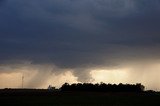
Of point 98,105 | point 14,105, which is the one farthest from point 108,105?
point 14,105

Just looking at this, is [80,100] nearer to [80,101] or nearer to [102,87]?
[80,101]

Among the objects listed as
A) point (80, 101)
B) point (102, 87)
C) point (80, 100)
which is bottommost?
point (80, 101)

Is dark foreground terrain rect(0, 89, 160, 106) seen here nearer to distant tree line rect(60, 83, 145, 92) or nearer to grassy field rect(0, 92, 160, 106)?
grassy field rect(0, 92, 160, 106)

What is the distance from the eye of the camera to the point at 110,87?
161 m

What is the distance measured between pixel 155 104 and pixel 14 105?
30.4 m

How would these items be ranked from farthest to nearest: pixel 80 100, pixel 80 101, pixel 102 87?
pixel 102 87, pixel 80 100, pixel 80 101

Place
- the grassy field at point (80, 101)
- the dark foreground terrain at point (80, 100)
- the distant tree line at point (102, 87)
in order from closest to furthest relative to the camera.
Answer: the grassy field at point (80, 101), the dark foreground terrain at point (80, 100), the distant tree line at point (102, 87)

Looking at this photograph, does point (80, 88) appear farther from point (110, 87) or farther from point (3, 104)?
point (3, 104)

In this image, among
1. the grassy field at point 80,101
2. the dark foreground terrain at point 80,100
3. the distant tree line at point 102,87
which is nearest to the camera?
the grassy field at point 80,101

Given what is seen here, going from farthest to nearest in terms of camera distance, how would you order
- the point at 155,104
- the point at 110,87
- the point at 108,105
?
the point at 110,87 → the point at 155,104 → the point at 108,105

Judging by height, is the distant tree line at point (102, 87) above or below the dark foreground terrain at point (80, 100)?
above

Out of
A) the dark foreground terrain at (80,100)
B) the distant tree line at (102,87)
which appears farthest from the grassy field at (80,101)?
the distant tree line at (102,87)

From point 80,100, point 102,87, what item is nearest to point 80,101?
→ point 80,100

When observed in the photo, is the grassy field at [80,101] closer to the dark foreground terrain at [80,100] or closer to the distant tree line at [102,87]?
the dark foreground terrain at [80,100]
